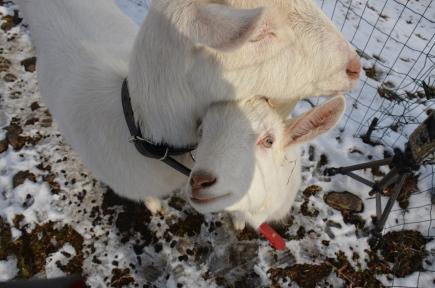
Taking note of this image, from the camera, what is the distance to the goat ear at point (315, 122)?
168 centimetres

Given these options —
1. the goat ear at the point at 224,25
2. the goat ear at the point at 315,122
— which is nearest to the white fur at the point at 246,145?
the goat ear at the point at 315,122

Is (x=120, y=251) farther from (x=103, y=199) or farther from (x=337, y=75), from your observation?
(x=337, y=75)

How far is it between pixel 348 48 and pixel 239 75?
58cm

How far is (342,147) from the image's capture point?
3645 mm

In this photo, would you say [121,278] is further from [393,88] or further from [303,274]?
[393,88]

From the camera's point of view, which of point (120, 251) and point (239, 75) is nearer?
point (239, 75)

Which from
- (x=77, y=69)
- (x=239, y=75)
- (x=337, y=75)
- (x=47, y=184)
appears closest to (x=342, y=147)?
(x=337, y=75)

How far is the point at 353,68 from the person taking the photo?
1.84 meters

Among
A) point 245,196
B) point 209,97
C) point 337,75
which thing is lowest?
point 245,196

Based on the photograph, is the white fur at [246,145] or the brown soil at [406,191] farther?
the brown soil at [406,191]

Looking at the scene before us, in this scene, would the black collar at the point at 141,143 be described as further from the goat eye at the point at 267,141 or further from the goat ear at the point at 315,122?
the goat ear at the point at 315,122

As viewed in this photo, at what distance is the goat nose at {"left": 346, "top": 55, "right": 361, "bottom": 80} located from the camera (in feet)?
5.99

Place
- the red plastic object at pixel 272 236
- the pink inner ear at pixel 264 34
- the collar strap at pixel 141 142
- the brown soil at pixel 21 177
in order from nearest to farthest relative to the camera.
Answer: the pink inner ear at pixel 264 34 → the collar strap at pixel 141 142 → the red plastic object at pixel 272 236 → the brown soil at pixel 21 177

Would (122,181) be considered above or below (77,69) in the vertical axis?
below
